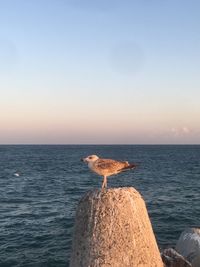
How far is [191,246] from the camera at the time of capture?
16.1 m

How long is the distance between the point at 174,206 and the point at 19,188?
24.3m

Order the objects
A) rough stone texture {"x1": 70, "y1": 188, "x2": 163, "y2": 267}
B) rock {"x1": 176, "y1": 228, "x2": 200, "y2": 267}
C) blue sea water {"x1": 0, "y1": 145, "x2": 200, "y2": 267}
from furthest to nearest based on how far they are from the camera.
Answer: blue sea water {"x1": 0, "y1": 145, "x2": 200, "y2": 267}, rock {"x1": 176, "y1": 228, "x2": 200, "y2": 267}, rough stone texture {"x1": 70, "y1": 188, "x2": 163, "y2": 267}

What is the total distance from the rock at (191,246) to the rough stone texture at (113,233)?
6729 mm

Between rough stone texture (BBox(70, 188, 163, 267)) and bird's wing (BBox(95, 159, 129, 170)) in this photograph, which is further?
bird's wing (BBox(95, 159, 129, 170))

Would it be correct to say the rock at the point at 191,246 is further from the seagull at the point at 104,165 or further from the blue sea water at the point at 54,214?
the blue sea water at the point at 54,214

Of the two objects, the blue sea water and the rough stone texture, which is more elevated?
the rough stone texture

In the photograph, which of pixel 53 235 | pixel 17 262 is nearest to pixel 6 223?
pixel 53 235

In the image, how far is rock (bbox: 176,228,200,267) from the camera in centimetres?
1537

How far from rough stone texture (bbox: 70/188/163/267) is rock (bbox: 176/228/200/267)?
673cm

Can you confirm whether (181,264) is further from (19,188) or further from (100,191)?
(19,188)

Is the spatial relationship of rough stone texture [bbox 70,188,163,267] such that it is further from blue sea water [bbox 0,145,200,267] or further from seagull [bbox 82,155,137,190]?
blue sea water [bbox 0,145,200,267]

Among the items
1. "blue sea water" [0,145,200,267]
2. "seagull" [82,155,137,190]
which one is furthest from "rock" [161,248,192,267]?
"blue sea water" [0,145,200,267]

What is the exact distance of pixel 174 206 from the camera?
4406cm

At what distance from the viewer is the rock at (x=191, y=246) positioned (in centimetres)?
1537
